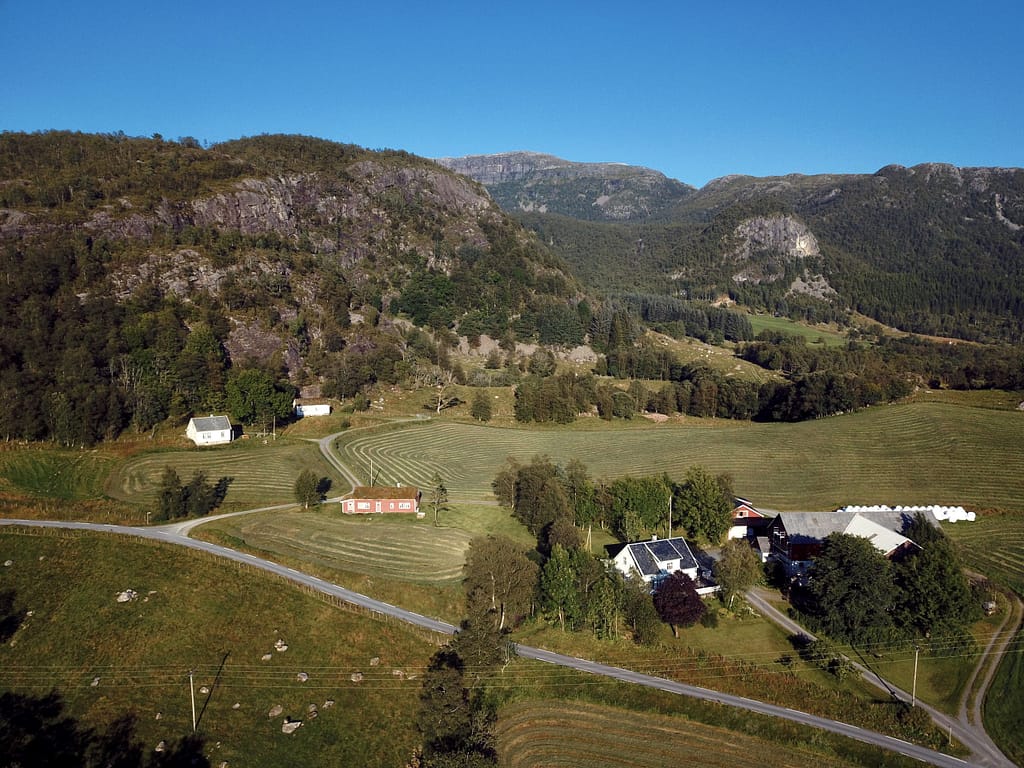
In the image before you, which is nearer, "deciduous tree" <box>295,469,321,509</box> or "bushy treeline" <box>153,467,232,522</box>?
"bushy treeline" <box>153,467,232,522</box>

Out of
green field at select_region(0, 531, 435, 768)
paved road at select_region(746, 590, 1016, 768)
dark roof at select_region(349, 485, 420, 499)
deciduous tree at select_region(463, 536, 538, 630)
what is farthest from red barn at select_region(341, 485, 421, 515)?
paved road at select_region(746, 590, 1016, 768)

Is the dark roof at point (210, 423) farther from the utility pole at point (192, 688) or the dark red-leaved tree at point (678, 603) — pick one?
the dark red-leaved tree at point (678, 603)

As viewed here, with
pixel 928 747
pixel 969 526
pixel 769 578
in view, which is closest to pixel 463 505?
pixel 769 578

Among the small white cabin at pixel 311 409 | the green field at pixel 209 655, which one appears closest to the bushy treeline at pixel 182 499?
the green field at pixel 209 655

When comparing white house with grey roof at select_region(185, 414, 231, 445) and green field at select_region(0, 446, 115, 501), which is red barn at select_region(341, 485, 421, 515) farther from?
white house with grey roof at select_region(185, 414, 231, 445)

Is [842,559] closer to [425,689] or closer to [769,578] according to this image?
[769,578]

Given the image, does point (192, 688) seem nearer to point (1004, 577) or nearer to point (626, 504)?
point (626, 504)
